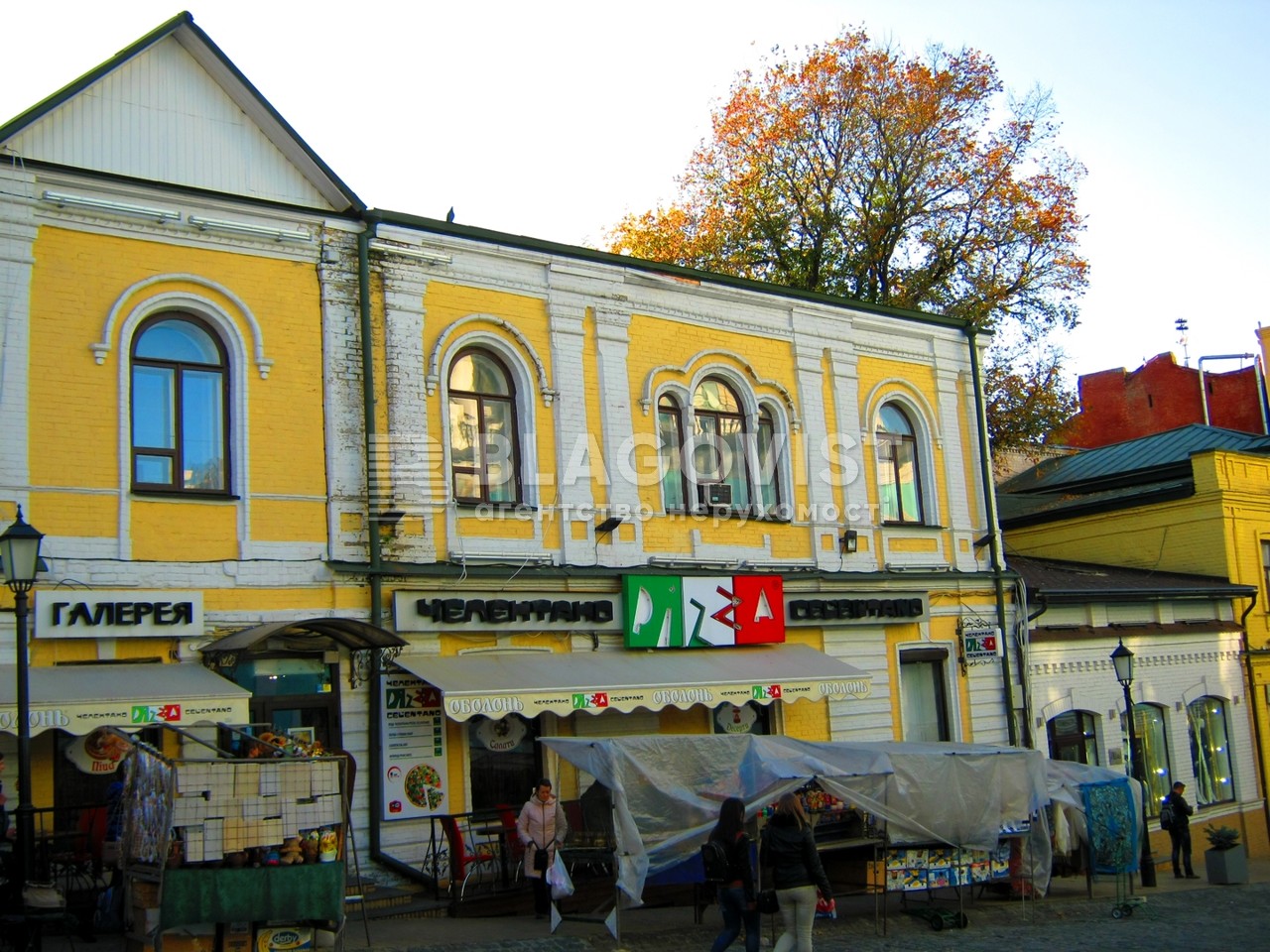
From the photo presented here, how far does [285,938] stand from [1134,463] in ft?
81.7

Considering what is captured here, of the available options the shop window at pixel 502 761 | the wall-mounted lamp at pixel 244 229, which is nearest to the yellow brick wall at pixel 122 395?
the wall-mounted lamp at pixel 244 229

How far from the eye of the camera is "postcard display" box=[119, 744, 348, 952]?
10539 millimetres

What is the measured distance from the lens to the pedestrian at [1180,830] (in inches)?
882

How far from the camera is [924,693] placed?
21641mm

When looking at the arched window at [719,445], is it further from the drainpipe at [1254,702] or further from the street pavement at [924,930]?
the drainpipe at [1254,702]

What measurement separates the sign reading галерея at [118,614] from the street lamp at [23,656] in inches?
56.2

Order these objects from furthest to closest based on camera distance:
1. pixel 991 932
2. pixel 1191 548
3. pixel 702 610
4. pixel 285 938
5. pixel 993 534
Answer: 1. pixel 1191 548
2. pixel 993 534
3. pixel 702 610
4. pixel 991 932
5. pixel 285 938

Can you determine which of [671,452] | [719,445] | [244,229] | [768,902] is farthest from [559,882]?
[719,445]

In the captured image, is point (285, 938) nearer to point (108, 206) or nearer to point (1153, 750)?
point (108, 206)

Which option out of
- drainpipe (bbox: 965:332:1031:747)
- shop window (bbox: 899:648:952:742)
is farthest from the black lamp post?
shop window (bbox: 899:648:952:742)

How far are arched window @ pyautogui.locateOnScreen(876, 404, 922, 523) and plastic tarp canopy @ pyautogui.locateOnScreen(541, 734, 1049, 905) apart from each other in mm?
6120

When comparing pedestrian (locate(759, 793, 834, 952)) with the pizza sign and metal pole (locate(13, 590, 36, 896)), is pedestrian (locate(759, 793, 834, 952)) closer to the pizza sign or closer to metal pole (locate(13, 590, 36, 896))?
metal pole (locate(13, 590, 36, 896))

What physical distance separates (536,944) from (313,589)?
16.0ft

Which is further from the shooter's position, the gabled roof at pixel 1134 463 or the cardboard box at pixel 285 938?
the gabled roof at pixel 1134 463
